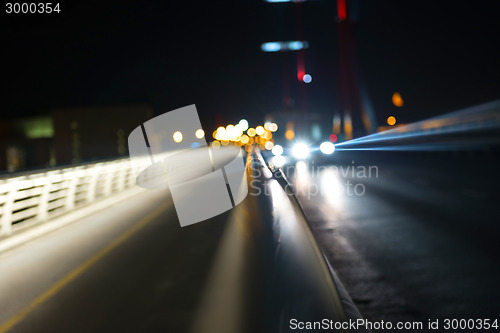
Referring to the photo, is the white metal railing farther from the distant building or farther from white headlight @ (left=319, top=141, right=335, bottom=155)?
the distant building

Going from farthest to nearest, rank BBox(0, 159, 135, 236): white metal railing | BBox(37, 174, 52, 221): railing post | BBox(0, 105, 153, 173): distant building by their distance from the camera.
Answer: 1. BBox(0, 105, 153, 173): distant building
2. BBox(37, 174, 52, 221): railing post
3. BBox(0, 159, 135, 236): white metal railing

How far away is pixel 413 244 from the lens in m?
8.41

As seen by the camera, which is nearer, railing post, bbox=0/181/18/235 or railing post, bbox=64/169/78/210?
railing post, bbox=0/181/18/235

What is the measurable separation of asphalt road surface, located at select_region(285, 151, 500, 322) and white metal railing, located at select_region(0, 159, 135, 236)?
20.2 feet

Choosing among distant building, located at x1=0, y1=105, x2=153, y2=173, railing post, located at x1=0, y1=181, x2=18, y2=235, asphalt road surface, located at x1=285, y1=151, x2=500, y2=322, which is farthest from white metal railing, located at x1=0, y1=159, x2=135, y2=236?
distant building, located at x1=0, y1=105, x2=153, y2=173

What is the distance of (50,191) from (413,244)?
8866 mm

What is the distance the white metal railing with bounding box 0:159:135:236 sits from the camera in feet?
35.7

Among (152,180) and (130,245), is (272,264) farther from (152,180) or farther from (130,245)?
(152,180)

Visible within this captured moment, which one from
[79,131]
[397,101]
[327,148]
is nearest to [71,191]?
[327,148]

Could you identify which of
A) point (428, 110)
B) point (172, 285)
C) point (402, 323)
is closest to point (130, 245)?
point (172, 285)

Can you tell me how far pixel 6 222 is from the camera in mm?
10148

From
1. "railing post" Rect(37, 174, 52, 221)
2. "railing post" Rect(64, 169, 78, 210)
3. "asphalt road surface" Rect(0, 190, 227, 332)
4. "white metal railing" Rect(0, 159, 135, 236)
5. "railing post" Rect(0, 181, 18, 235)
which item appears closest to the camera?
"asphalt road surface" Rect(0, 190, 227, 332)

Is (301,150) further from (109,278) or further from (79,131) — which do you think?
(79,131)

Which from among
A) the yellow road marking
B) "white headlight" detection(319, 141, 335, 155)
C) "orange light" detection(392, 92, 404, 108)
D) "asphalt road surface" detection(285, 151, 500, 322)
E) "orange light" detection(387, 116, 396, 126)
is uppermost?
"orange light" detection(392, 92, 404, 108)
